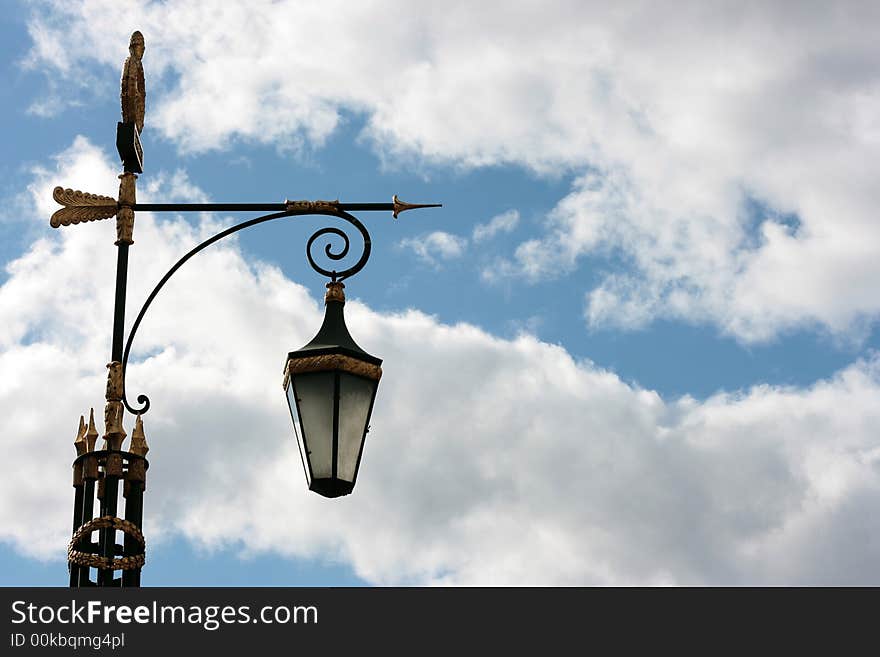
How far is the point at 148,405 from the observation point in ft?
44.8

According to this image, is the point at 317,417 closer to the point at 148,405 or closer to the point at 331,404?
the point at 331,404

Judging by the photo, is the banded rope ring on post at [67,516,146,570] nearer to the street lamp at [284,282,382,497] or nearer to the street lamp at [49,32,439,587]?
the street lamp at [49,32,439,587]

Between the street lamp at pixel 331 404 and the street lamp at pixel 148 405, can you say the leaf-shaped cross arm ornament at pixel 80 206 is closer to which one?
the street lamp at pixel 148 405

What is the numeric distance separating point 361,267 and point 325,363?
1.37 meters

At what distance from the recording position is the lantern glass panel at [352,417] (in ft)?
41.0

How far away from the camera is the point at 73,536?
13000 millimetres

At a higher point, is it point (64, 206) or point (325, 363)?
point (64, 206)

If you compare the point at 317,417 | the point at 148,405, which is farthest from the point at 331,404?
the point at 148,405

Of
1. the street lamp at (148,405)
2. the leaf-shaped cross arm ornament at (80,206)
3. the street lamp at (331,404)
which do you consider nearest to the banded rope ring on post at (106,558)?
the street lamp at (148,405)

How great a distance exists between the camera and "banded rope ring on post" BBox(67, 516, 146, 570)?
1284 cm

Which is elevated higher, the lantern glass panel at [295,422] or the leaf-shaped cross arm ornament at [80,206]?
the leaf-shaped cross arm ornament at [80,206]

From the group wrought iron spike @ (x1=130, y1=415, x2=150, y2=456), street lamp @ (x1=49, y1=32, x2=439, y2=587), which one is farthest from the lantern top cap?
wrought iron spike @ (x1=130, y1=415, x2=150, y2=456)

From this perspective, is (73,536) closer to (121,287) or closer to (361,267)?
(121,287)
